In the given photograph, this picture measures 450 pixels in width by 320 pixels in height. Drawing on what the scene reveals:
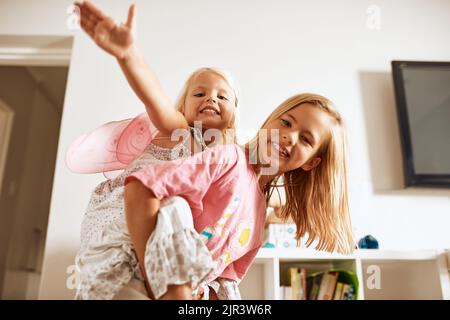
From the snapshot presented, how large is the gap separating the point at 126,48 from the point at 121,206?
0.30 m

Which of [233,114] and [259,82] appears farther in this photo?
[259,82]

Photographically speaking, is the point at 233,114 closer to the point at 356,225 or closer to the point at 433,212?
the point at 356,225

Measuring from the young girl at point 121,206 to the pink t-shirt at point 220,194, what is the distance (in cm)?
4

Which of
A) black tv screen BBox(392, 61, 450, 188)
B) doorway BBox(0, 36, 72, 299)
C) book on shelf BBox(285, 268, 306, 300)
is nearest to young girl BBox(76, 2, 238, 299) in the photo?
book on shelf BBox(285, 268, 306, 300)

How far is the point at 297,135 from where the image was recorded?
33.1 inches

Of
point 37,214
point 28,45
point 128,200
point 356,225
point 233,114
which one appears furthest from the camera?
point 37,214

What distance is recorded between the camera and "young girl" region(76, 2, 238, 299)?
2.10 ft

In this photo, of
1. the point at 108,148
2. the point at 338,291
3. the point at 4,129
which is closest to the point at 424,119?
the point at 338,291

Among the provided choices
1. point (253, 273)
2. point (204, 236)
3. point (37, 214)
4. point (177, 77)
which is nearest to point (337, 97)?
point (177, 77)

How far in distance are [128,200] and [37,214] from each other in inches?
117

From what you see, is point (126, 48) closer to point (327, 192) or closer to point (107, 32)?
point (107, 32)

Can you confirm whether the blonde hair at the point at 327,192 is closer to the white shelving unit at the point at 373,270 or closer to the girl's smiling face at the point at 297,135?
the girl's smiling face at the point at 297,135

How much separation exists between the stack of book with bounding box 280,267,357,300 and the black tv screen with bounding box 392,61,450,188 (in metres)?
0.52

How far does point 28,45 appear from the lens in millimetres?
2041
